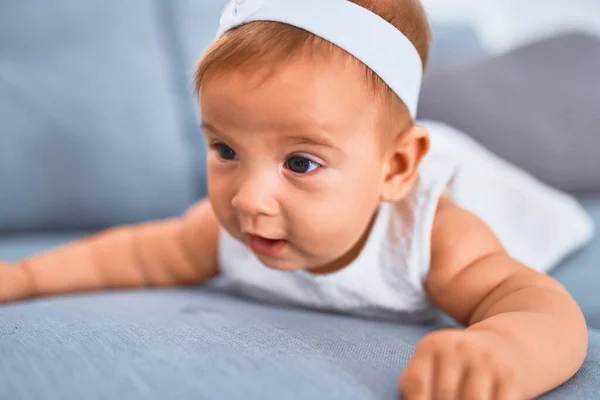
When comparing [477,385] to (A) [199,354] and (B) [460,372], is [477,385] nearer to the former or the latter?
(B) [460,372]

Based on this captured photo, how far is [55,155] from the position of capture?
51.0 inches

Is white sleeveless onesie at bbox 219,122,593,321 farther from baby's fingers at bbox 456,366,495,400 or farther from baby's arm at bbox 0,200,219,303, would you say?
baby's fingers at bbox 456,366,495,400

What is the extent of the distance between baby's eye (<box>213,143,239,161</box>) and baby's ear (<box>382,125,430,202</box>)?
7.5 inches

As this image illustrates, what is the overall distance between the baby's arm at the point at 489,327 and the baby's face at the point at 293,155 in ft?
0.46

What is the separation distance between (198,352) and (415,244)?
350 millimetres

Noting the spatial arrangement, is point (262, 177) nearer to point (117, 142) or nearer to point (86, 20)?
point (117, 142)

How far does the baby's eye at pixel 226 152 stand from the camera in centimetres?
75

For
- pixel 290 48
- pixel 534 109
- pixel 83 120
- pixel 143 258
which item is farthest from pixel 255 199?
pixel 534 109

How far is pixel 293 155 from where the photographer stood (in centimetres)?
72

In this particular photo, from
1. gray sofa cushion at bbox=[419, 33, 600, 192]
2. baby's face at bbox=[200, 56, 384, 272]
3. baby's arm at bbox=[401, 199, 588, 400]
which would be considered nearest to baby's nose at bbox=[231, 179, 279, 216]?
baby's face at bbox=[200, 56, 384, 272]

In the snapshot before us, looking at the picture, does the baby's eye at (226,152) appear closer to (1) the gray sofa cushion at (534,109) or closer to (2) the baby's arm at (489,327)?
(2) the baby's arm at (489,327)

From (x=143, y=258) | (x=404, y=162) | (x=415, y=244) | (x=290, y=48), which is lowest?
(x=143, y=258)

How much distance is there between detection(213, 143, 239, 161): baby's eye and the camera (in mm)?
754

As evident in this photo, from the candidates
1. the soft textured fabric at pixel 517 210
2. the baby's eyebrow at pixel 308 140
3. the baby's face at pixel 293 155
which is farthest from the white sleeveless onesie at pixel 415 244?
the baby's eyebrow at pixel 308 140
